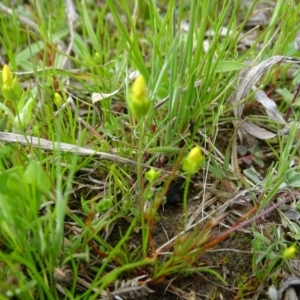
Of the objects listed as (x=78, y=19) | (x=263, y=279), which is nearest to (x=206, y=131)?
(x=263, y=279)

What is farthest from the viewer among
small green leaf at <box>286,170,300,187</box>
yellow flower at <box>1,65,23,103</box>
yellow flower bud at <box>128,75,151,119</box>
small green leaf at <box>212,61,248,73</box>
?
small green leaf at <box>212,61,248,73</box>

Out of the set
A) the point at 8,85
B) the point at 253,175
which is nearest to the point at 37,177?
the point at 8,85

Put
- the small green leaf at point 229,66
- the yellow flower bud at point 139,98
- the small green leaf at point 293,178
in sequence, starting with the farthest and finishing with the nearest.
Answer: the small green leaf at point 229,66, the small green leaf at point 293,178, the yellow flower bud at point 139,98

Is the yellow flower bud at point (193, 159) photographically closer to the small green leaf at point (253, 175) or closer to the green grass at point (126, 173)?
the green grass at point (126, 173)

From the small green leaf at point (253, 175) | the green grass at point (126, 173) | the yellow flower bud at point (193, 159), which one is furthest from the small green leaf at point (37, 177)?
the small green leaf at point (253, 175)

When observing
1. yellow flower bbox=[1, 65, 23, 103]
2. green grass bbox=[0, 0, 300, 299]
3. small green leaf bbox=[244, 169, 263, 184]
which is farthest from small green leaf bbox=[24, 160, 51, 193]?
small green leaf bbox=[244, 169, 263, 184]

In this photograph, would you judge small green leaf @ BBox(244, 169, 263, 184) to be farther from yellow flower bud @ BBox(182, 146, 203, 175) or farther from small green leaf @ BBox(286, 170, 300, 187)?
yellow flower bud @ BBox(182, 146, 203, 175)

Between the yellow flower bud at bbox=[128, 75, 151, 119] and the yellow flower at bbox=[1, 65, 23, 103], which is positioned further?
the yellow flower at bbox=[1, 65, 23, 103]

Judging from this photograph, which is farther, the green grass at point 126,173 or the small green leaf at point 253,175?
the small green leaf at point 253,175

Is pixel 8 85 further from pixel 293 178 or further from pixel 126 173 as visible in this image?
pixel 293 178
